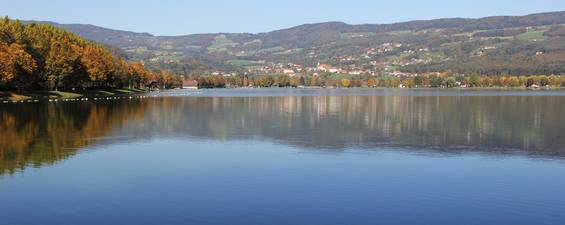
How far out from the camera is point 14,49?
94.2 metres

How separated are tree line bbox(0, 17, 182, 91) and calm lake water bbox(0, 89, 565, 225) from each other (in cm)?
5256

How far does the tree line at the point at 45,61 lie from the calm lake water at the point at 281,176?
172ft

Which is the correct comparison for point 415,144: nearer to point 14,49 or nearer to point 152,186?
point 152,186

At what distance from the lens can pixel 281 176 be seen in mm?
24922

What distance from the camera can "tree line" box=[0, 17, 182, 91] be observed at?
3684 inches

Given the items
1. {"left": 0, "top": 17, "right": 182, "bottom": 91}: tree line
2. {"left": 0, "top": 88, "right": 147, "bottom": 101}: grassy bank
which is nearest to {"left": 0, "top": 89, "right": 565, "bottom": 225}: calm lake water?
{"left": 0, "top": 17, "right": 182, "bottom": 91}: tree line

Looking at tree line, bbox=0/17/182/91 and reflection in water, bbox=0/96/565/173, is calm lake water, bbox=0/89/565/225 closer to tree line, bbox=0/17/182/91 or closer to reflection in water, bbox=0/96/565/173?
reflection in water, bbox=0/96/565/173

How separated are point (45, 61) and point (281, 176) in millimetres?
91807

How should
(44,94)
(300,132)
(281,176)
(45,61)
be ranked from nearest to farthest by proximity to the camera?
(281,176) < (300,132) < (44,94) < (45,61)

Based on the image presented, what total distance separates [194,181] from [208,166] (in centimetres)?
385

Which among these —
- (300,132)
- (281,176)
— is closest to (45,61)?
(300,132)

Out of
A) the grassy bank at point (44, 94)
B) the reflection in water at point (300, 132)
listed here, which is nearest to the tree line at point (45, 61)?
the grassy bank at point (44, 94)

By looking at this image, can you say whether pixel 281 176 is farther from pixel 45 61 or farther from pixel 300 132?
pixel 45 61

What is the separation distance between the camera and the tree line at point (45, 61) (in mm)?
93562
